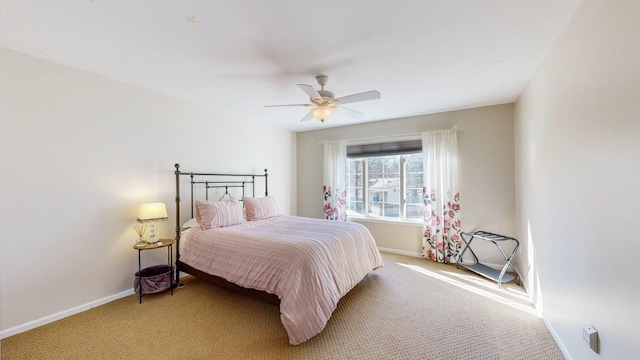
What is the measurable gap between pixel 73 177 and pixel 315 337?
281cm

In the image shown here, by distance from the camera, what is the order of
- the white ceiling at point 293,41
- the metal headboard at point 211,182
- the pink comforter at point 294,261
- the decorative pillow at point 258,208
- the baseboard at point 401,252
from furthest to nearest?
1. the baseboard at point 401,252
2. the decorative pillow at point 258,208
3. the metal headboard at point 211,182
4. the pink comforter at point 294,261
5. the white ceiling at point 293,41

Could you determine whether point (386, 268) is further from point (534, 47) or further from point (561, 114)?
point (534, 47)

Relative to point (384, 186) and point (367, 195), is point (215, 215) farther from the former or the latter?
point (384, 186)

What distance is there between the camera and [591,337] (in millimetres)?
1397

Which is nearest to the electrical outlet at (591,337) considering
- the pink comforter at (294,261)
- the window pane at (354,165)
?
the pink comforter at (294,261)

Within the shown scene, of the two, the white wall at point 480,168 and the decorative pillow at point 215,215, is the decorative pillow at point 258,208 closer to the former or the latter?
the decorative pillow at point 215,215

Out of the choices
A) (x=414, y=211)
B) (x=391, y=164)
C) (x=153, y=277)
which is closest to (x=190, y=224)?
(x=153, y=277)

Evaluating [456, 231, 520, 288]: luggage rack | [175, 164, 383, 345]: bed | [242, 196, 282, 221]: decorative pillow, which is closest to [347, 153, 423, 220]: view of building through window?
[456, 231, 520, 288]: luggage rack

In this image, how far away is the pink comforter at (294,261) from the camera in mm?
1972

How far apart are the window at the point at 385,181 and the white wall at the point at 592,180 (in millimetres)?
1959

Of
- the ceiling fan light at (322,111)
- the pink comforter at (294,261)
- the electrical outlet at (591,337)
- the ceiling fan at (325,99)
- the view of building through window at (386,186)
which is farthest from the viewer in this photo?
the view of building through window at (386,186)

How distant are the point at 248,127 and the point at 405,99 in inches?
105

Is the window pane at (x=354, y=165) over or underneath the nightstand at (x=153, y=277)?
over

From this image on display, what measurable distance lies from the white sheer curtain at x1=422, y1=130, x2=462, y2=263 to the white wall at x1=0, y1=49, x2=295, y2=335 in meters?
3.74
